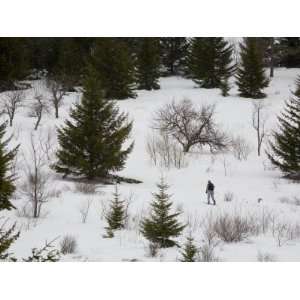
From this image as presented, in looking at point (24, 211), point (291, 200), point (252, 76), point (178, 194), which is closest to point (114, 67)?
point (252, 76)

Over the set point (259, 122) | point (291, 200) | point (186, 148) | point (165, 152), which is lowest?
point (291, 200)

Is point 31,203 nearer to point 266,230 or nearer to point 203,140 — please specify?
point 266,230

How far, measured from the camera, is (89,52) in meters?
40.4

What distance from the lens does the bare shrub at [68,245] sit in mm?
8445

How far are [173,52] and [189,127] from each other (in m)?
19.6

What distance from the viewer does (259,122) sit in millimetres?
31047

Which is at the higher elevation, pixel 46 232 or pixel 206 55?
pixel 206 55

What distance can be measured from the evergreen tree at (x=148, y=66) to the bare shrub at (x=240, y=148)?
14.0 metres

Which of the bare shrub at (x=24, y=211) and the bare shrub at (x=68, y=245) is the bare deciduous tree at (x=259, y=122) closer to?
the bare shrub at (x=24, y=211)

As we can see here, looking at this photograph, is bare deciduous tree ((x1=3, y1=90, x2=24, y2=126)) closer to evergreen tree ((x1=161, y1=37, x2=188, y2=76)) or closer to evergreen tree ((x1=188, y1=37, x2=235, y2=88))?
evergreen tree ((x1=188, y1=37, x2=235, y2=88))

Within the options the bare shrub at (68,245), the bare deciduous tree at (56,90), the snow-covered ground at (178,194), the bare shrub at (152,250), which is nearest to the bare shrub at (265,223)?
the snow-covered ground at (178,194)

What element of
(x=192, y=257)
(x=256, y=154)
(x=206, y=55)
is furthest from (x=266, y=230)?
(x=206, y=55)

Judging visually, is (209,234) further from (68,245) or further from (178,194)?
(178,194)
